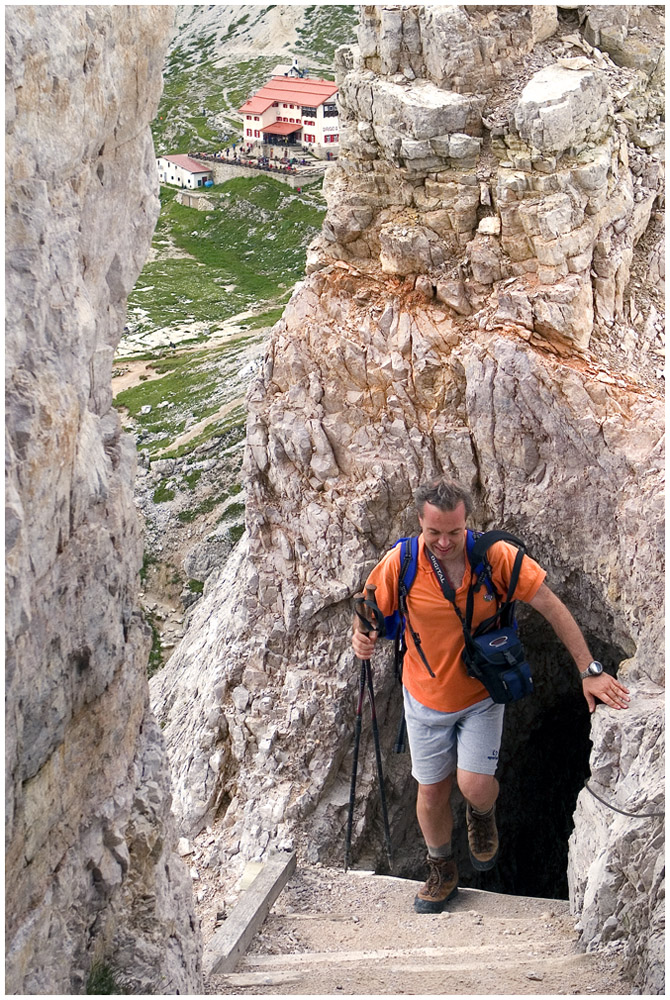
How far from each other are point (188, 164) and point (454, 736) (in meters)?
69.8

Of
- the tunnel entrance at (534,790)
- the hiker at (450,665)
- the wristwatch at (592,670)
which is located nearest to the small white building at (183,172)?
the tunnel entrance at (534,790)

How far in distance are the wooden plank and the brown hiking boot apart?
1666 millimetres

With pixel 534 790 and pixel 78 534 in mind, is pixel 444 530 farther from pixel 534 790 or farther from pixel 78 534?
pixel 534 790

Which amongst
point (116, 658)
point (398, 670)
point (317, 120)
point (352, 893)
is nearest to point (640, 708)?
point (398, 670)

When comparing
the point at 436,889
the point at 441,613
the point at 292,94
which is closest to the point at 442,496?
the point at 441,613

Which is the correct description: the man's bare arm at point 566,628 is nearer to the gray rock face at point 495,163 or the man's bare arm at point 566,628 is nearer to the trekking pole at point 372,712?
the trekking pole at point 372,712

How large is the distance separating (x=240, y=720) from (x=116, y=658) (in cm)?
720

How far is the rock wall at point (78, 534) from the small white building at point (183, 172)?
6810 centimetres

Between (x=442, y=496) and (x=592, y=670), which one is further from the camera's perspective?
(x=592, y=670)

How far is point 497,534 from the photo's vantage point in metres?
9.16

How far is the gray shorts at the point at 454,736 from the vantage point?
9.87m

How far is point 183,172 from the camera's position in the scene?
7275cm

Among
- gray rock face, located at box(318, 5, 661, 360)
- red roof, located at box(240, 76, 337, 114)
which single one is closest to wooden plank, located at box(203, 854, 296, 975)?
gray rock face, located at box(318, 5, 661, 360)

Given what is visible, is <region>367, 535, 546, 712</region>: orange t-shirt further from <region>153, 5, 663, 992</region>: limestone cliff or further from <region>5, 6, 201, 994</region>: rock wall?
<region>5, 6, 201, 994</region>: rock wall
